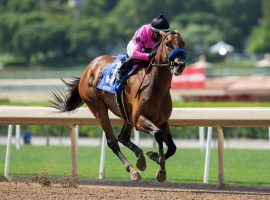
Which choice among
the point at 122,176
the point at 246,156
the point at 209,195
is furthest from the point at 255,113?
the point at 246,156

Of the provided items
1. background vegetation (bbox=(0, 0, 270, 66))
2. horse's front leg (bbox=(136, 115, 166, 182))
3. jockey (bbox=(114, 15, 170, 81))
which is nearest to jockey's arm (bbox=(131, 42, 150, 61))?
jockey (bbox=(114, 15, 170, 81))

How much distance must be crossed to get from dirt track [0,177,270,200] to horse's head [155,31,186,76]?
45.7 inches

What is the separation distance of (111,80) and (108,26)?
70.7 m

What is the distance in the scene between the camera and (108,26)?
80.4 meters

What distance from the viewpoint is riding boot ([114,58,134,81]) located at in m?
9.73

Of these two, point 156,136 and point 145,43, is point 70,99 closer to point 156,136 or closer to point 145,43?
point 145,43

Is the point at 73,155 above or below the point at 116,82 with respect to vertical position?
below

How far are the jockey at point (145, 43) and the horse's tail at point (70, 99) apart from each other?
1.12 metres

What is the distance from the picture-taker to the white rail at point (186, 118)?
9.60 metres

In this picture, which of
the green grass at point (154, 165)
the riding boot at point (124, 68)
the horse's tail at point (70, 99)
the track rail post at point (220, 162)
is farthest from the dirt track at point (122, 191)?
the riding boot at point (124, 68)

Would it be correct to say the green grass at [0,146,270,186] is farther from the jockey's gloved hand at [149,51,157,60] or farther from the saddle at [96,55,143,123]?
the jockey's gloved hand at [149,51,157,60]

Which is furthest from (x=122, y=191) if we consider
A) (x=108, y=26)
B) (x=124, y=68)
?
(x=108, y=26)

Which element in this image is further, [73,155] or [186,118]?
[73,155]

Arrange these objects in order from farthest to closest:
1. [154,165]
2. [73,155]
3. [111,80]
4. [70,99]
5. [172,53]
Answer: [154,165], [70,99], [73,155], [111,80], [172,53]
